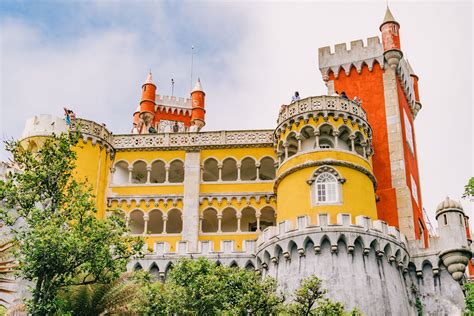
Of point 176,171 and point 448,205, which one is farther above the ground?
point 176,171

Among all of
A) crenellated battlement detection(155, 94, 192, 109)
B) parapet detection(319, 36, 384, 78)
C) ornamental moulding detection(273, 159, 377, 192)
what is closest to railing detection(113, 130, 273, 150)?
ornamental moulding detection(273, 159, 377, 192)

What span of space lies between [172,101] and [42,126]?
98.0 feet

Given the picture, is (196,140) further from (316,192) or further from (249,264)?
(316,192)

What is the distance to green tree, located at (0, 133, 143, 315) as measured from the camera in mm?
25500

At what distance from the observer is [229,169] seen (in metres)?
48.2

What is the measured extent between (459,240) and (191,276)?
1620cm

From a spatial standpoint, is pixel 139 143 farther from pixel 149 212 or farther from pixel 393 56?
pixel 393 56

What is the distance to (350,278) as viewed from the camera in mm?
34688

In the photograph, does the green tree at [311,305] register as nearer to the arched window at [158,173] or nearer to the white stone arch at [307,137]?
the white stone arch at [307,137]

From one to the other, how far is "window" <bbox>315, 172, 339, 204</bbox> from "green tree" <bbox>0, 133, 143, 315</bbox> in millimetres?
13615

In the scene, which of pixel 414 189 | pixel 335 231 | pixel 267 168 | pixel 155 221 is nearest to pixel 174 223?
pixel 155 221

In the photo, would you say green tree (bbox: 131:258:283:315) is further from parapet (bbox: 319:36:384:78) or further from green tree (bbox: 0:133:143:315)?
parapet (bbox: 319:36:384:78)

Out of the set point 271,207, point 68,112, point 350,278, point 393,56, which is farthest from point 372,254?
point 68,112

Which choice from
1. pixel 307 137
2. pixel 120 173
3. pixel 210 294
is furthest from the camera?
pixel 120 173
